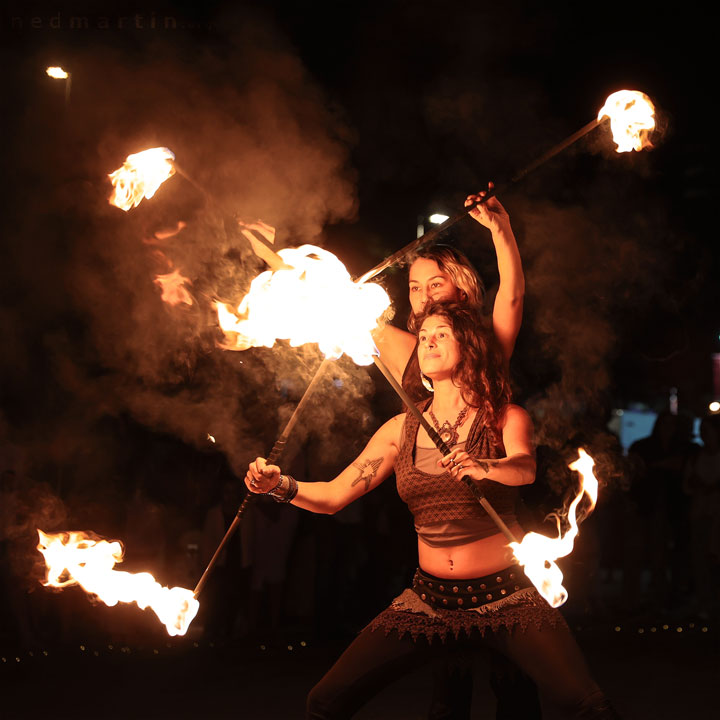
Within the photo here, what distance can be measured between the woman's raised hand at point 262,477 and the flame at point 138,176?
3.53 ft

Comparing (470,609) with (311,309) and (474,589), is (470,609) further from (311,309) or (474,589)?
(311,309)

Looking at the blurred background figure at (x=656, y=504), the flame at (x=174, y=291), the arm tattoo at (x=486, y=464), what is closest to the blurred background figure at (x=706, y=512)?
the blurred background figure at (x=656, y=504)

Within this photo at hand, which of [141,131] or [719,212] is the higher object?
[719,212]

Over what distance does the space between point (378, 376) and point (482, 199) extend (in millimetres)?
2042

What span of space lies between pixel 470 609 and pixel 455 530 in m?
0.25

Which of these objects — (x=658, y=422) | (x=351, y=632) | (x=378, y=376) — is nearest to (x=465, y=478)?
(x=378, y=376)

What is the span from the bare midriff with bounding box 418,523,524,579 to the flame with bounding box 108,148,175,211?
1658 mm

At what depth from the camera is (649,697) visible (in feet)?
17.5

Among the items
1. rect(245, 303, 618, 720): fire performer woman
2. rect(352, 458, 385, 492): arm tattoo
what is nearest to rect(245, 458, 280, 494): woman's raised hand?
rect(245, 303, 618, 720): fire performer woman

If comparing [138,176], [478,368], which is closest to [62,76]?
[138,176]

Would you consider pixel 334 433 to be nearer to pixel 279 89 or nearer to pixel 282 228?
pixel 282 228

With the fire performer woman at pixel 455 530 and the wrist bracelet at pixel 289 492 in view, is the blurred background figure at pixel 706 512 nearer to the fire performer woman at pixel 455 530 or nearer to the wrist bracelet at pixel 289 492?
the fire performer woman at pixel 455 530

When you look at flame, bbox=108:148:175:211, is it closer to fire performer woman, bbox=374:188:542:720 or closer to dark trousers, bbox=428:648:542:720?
fire performer woman, bbox=374:188:542:720

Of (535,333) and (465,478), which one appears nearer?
(465,478)
